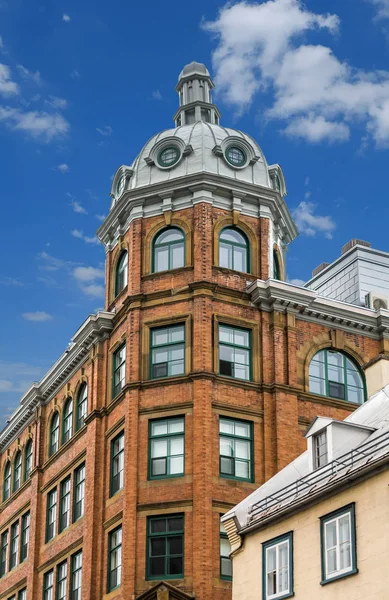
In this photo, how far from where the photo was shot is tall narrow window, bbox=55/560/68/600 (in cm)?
5053

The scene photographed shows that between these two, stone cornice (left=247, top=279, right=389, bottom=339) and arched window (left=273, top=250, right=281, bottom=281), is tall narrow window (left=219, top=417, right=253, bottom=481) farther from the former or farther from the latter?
arched window (left=273, top=250, right=281, bottom=281)

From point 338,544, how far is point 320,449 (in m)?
4.53

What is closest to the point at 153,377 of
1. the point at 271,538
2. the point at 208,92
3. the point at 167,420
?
the point at 167,420

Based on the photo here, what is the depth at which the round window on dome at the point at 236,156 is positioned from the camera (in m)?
51.3

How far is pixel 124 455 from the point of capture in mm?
45875

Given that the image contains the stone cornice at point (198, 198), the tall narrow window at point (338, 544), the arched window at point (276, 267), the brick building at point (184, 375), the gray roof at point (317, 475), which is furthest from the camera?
the arched window at point (276, 267)

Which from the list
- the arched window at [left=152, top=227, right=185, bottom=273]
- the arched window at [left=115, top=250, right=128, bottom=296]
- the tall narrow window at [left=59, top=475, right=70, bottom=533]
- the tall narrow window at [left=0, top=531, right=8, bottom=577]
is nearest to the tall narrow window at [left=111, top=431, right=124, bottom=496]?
the tall narrow window at [left=59, top=475, right=70, bottom=533]

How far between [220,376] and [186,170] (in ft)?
32.5

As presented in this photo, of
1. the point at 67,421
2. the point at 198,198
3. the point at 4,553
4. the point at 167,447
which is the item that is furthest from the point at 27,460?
the point at 198,198

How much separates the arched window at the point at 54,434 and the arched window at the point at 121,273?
8819mm

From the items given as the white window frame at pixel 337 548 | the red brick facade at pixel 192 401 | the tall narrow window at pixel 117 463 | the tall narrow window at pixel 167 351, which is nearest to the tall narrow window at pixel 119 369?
the red brick facade at pixel 192 401

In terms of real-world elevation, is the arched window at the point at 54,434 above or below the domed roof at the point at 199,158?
below

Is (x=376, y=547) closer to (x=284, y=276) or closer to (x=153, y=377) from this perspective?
(x=153, y=377)

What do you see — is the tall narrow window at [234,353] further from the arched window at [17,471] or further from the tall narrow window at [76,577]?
the arched window at [17,471]
